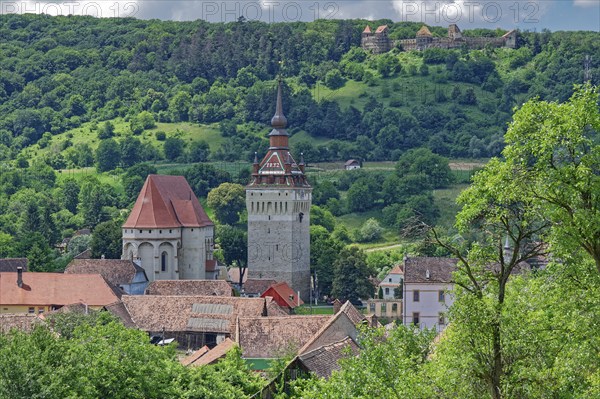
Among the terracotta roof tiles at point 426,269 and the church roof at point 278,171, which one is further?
the church roof at point 278,171

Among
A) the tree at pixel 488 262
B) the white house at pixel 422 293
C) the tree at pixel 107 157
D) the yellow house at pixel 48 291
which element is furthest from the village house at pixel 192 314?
the tree at pixel 107 157

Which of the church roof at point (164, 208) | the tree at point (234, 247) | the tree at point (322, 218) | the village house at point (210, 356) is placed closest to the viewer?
the village house at point (210, 356)

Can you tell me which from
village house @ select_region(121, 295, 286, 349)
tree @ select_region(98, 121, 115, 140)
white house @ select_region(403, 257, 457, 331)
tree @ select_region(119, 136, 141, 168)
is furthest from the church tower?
tree @ select_region(98, 121, 115, 140)

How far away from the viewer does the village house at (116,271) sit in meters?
101

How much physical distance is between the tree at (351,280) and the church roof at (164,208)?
1203cm

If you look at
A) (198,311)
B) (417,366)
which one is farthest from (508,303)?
(198,311)

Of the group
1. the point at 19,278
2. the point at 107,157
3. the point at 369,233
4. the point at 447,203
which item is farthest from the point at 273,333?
the point at 107,157

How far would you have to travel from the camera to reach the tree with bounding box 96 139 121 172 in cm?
17188

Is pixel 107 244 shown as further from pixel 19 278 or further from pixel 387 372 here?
pixel 387 372

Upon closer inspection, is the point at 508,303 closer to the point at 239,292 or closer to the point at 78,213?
the point at 239,292

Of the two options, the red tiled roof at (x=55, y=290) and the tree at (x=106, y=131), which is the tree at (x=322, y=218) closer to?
the tree at (x=106, y=131)

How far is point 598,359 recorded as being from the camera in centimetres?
2688

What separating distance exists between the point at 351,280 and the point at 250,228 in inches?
436

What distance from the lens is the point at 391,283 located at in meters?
111
